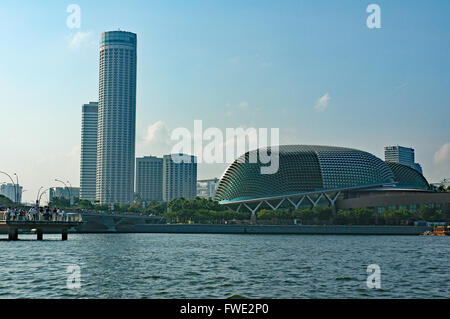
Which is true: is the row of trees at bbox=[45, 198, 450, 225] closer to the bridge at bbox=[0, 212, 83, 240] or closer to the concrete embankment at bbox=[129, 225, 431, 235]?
the concrete embankment at bbox=[129, 225, 431, 235]

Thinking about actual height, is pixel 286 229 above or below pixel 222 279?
below

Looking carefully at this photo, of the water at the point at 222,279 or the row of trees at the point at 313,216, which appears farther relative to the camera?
the row of trees at the point at 313,216

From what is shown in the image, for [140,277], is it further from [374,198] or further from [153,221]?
[153,221]

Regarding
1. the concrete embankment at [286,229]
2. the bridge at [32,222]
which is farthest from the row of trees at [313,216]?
the bridge at [32,222]

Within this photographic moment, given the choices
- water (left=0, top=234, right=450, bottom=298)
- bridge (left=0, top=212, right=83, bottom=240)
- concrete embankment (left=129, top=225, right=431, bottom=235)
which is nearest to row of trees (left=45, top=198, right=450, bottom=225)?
concrete embankment (left=129, top=225, right=431, bottom=235)

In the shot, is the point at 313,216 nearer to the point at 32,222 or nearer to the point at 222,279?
the point at 32,222

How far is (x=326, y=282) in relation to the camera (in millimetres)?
33562

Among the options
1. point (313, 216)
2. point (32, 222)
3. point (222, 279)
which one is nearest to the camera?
point (222, 279)

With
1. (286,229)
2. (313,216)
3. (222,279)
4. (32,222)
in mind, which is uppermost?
(32,222)

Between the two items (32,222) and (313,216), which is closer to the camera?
(32,222)

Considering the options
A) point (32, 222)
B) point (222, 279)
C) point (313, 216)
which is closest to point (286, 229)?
point (313, 216)

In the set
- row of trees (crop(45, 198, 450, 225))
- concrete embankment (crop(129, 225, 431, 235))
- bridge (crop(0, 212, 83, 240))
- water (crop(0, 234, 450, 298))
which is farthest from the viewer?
row of trees (crop(45, 198, 450, 225))

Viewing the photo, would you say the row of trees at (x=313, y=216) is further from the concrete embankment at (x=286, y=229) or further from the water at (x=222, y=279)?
the water at (x=222, y=279)

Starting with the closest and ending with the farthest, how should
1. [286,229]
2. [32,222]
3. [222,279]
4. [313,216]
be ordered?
[222,279] < [32,222] < [286,229] < [313,216]
